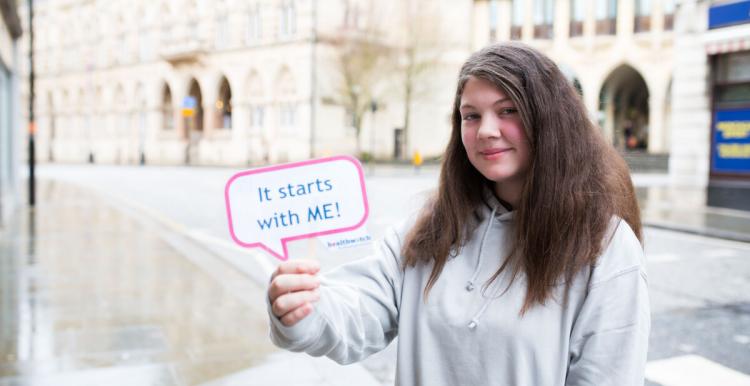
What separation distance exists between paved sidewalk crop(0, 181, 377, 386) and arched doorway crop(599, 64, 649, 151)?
34436 mm

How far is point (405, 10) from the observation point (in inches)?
1506

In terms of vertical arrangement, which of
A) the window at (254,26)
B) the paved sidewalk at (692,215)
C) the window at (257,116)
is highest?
the window at (254,26)

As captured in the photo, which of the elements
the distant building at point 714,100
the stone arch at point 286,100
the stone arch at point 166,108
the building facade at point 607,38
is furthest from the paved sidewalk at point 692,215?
the stone arch at point 166,108

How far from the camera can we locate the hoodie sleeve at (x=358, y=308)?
1.67 meters

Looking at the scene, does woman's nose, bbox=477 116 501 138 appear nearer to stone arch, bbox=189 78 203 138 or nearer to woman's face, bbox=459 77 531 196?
woman's face, bbox=459 77 531 196

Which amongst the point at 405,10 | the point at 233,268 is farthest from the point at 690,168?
the point at 405,10

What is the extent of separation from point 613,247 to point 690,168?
15.7 metres

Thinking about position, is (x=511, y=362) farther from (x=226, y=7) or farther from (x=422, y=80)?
(x=422, y=80)

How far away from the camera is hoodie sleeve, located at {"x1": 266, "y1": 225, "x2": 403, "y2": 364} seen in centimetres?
167

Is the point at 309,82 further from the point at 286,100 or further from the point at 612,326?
the point at 612,326

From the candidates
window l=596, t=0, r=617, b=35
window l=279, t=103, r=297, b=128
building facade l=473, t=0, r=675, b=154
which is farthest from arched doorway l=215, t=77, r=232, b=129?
window l=596, t=0, r=617, b=35

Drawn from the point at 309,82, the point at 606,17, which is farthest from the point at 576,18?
the point at 309,82

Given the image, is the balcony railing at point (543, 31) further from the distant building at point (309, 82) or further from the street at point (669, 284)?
the street at point (669, 284)

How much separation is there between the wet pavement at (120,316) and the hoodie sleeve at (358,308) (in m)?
2.42
